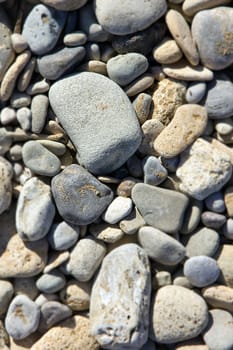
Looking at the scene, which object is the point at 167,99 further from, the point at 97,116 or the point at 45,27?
the point at 45,27

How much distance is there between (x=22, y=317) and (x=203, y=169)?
874 mm

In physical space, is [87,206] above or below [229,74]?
below

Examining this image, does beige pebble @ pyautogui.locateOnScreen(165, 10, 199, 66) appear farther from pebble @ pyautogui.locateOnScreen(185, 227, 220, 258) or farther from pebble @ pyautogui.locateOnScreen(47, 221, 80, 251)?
pebble @ pyautogui.locateOnScreen(47, 221, 80, 251)

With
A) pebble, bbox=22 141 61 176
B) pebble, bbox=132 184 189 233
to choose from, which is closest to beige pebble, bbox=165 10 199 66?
pebble, bbox=132 184 189 233

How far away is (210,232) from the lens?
163 cm

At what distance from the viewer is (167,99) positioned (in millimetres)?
1615

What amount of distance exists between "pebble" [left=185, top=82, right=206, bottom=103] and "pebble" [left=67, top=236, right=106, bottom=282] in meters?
0.64

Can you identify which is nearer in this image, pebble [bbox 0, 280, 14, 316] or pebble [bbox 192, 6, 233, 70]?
→ pebble [bbox 192, 6, 233, 70]

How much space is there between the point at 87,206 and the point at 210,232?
0.47m

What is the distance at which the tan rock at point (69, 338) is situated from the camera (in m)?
1.61

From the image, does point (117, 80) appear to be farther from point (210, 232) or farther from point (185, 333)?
point (185, 333)

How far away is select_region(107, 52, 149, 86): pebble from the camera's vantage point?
1575 mm

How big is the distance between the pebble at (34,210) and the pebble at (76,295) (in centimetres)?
23

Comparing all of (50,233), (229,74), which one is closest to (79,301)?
(50,233)
